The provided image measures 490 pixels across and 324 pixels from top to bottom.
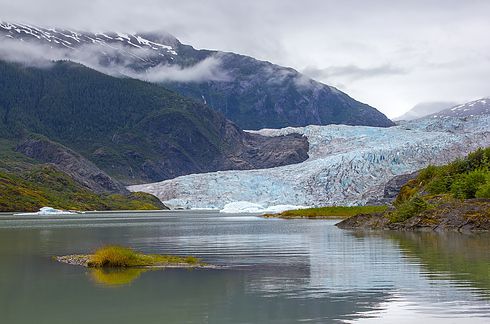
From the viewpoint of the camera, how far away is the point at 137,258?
27.3 metres

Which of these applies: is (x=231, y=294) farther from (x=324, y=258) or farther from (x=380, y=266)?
(x=324, y=258)

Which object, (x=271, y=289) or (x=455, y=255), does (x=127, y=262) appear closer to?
(x=271, y=289)

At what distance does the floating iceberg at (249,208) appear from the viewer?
405ft

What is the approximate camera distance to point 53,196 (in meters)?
163

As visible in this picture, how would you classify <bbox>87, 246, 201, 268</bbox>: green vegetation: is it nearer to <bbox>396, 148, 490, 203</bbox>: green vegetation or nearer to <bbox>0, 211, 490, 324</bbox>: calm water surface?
<bbox>0, 211, 490, 324</bbox>: calm water surface

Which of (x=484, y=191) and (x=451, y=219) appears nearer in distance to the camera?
(x=451, y=219)

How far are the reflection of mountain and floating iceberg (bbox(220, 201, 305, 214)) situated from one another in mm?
81262

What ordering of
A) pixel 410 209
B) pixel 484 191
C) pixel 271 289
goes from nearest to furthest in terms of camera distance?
pixel 271 289
pixel 484 191
pixel 410 209

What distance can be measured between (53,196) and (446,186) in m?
120

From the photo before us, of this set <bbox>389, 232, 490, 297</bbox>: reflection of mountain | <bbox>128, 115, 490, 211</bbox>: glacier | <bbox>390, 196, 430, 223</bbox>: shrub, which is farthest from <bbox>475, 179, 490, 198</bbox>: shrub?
<bbox>128, 115, 490, 211</bbox>: glacier

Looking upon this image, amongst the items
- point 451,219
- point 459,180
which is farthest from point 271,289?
point 459,180

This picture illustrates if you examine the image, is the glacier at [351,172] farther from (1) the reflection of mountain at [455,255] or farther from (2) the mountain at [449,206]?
(1) the reflection of mountain at [455,255]

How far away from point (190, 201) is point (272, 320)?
13465 cm

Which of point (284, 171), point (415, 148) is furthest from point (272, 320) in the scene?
point (284, 171)
